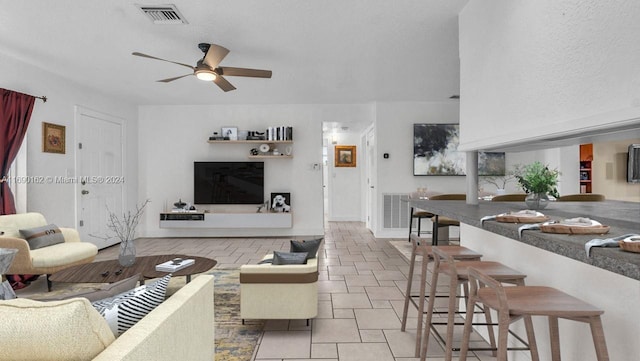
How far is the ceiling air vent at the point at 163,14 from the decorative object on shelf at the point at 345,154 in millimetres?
6529

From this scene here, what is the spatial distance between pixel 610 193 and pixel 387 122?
386 centimetres

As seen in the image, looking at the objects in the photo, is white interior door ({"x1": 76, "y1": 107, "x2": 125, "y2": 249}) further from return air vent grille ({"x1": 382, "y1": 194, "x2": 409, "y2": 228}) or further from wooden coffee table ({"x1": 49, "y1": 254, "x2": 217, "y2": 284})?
return air vent grille ({"x1": 382, "y1": 194, "x2": 409, "y2": 228})

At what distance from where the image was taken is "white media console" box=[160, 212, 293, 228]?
21.1ft

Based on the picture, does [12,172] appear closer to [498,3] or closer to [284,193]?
[284,193]

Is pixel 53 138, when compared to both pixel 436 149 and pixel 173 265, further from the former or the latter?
pixel 436 149

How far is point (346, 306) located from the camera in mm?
3197

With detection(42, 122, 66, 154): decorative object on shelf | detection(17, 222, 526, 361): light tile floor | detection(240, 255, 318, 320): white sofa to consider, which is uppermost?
detection(42, 122, 66, 154): decorative object on shelf

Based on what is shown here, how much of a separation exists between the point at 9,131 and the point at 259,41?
2965 mm

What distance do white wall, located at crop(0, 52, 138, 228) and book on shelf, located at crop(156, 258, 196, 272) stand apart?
269 centimetres

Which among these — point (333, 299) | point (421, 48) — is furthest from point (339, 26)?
point (333, 299)

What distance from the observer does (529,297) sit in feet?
4.56

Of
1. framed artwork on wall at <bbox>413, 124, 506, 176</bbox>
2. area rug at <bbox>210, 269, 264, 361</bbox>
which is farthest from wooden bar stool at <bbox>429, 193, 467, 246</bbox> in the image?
area rug at <bbox>210, 269, 264, 361</bbox>

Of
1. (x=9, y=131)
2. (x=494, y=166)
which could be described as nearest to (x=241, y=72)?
(x=9, y=131)

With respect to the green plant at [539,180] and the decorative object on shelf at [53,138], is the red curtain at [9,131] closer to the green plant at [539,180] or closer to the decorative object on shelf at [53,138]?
the decorative object on shelf at [53,138]
